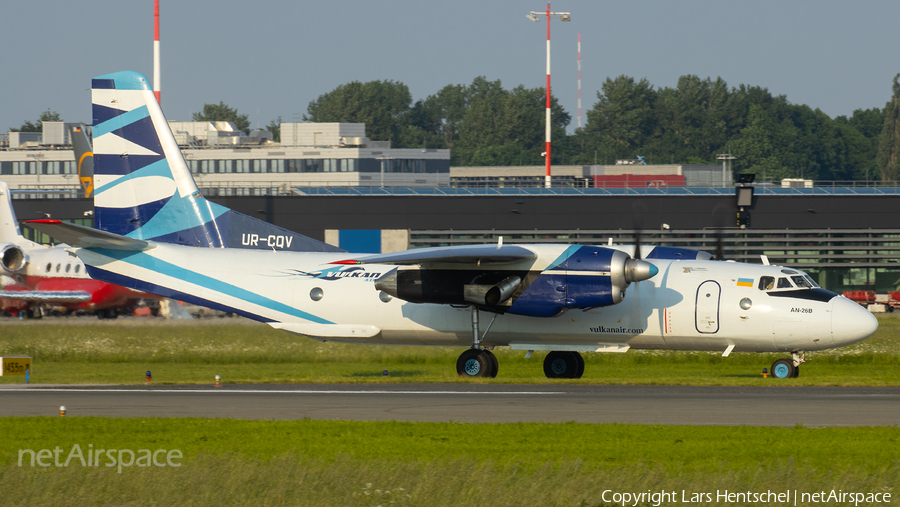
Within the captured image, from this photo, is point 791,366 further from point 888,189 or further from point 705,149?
point 705,149

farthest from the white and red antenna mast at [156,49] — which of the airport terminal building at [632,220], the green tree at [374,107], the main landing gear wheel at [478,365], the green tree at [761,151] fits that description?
the green tree at [374,107]

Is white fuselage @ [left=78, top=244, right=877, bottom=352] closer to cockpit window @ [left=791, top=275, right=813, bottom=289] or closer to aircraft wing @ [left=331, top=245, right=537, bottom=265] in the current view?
cockpit window @ [left=791, top=275, right=813, bottom=289]

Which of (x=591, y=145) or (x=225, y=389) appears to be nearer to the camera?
(x=225, y=389)

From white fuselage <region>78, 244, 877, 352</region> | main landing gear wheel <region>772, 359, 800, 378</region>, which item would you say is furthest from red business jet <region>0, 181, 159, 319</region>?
main landing gear wheel <region>772, 359, 800, 378</region>

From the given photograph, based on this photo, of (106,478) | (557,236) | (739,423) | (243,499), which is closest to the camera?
(243,499)

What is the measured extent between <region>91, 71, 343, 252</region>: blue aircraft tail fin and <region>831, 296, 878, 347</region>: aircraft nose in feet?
46.5

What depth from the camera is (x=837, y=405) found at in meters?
19.0

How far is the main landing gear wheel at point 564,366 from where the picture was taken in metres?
26.9

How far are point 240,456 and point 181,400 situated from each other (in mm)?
7666

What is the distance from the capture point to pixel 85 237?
26.8 meters

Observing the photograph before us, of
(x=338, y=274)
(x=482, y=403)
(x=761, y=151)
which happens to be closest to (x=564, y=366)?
(x=338, y=274)

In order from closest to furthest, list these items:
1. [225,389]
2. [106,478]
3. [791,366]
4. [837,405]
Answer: [106,478], [837,405], [225,389], [791,366]

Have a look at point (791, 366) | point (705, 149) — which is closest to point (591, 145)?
point (705, 149)

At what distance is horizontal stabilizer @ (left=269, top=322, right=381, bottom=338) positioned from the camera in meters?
26.7
